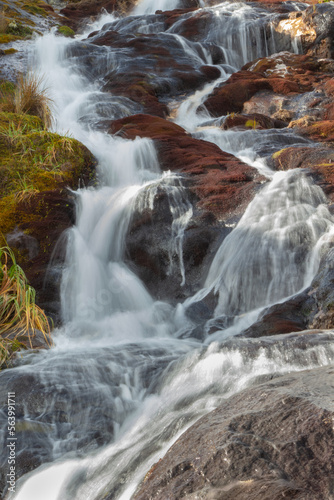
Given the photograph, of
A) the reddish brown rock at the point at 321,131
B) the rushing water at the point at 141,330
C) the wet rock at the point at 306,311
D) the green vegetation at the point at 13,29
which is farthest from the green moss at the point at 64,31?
the wet rock at the point at 306,311

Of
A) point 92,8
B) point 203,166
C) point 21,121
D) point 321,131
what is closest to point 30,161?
point 21,121

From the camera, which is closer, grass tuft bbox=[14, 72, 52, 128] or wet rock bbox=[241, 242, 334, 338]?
wet rock bbox=[241, 242, 334, 338]

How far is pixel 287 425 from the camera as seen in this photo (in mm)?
2014

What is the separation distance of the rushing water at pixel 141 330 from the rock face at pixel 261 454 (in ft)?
2.07

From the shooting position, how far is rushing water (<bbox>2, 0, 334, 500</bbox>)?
3.21 metres

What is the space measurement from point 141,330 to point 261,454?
3.71 meters

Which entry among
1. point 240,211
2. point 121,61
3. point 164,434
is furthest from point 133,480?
point 121,61

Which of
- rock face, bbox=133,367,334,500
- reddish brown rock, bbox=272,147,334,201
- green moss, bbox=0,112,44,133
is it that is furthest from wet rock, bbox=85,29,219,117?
rock face, bbox=133,367,334,500

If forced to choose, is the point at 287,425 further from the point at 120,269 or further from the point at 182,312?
the point at 120,269

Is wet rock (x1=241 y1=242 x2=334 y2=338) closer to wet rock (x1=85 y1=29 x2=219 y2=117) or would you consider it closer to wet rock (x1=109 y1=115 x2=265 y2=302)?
wet rock (x1=109 y1=115 x2=265 y2=302)

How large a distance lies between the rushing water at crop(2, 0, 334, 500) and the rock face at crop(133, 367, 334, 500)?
630mm

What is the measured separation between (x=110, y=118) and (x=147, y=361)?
27.2 ft

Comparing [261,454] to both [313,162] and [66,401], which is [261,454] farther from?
[313,162]

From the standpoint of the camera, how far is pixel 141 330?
5.52 metres
